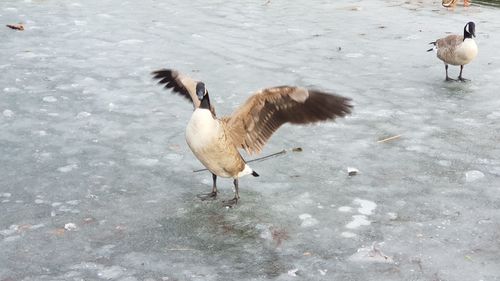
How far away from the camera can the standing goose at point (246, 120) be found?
161 inches

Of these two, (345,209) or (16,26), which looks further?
(16,26)

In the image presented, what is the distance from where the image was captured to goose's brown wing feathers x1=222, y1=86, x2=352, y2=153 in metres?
4.18

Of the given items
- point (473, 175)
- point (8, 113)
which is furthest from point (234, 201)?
point (8, 113)

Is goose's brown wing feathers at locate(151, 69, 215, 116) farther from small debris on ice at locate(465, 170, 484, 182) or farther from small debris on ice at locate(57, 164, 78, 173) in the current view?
small debris on ice at locate(465, 170, 484, 182)

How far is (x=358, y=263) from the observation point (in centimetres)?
351

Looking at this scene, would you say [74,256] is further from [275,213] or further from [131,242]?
[275,213]

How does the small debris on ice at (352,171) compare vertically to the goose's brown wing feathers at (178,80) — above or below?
below

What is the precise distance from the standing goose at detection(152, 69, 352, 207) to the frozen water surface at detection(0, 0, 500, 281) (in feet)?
0.99

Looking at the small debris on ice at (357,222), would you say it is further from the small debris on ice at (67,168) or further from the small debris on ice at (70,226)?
the small debris on ice at (67,168)

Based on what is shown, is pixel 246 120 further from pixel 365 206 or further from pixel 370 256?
pixel 370 256

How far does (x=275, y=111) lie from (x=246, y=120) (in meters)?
0.20

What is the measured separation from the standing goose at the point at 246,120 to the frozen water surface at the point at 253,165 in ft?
0.99

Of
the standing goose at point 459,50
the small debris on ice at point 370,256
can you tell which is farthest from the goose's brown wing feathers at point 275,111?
the standing goose at point 459,50

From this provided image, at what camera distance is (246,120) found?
4395mm
